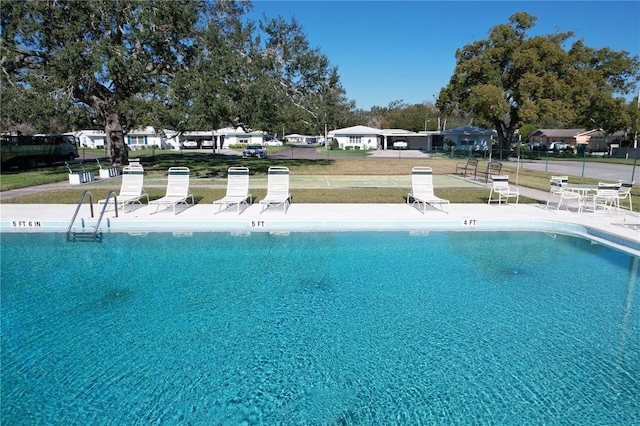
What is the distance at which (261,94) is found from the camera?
1856 centimetres

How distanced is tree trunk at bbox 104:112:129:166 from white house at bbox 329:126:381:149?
36882 mm

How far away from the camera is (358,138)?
58.8 metres

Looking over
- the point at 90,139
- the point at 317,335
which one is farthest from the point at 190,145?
the point at 317,335

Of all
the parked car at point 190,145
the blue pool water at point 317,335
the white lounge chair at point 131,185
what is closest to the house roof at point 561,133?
the parked car at point 190,145

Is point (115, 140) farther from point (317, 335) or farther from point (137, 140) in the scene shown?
point (137, 140)

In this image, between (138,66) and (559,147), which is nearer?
(138,66)

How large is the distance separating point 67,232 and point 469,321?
876 cm

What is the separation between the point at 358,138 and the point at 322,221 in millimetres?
49932

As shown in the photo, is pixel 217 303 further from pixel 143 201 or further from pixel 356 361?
pixel 143 201

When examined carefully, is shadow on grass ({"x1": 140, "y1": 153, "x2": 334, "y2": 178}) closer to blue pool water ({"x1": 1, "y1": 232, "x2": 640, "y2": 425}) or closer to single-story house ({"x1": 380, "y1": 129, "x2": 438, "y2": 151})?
blue pool water ({"x1": 1, "y1": 232, "x2": 640, "y2": 425})

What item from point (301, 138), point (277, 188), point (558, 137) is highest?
point (558, 137)

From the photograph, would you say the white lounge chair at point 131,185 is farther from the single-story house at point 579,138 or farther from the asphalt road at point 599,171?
the single-story house at point 579,138

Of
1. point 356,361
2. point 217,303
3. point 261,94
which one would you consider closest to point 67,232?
point 217,303

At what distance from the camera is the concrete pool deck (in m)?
9.98
